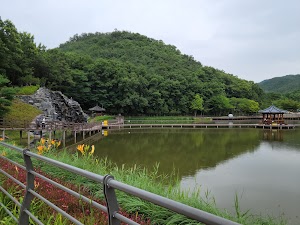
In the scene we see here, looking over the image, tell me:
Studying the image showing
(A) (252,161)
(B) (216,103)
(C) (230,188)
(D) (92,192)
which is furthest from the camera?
(B) (216,103)

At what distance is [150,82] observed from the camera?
54062 millimetres

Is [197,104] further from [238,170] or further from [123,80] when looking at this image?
[238,170]

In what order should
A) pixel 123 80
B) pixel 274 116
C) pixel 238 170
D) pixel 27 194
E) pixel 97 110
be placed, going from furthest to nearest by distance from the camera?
1. pixel 123 80
2. pixel 97 110
3. pixel 274 116
4. pixel 238 170
5. pixel 27 194

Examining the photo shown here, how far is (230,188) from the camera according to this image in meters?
11.2

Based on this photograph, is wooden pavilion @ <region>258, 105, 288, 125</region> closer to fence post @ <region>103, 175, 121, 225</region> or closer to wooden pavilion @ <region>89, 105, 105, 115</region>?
wooden pavilion @ <region>89, 105, 105, 115</region>

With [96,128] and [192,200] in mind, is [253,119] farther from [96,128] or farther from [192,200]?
[192,200]

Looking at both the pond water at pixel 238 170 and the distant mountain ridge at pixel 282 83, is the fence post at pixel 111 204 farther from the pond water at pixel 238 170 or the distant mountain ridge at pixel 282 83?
the distant mountain ridge at pixel 282 83

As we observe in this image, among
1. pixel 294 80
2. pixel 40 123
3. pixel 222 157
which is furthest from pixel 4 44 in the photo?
pixel 294 80

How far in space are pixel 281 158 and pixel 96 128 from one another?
752 inches

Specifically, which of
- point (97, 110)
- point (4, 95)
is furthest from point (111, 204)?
point (97, 110)

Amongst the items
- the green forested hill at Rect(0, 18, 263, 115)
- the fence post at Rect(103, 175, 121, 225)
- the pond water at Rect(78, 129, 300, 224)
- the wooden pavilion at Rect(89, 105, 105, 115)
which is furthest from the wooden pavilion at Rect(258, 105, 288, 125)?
the fence post at Rect(103, 175, 121, 225)

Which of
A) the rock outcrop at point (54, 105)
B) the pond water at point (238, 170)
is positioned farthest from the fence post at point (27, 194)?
the rock outcrop at point (54, 105)

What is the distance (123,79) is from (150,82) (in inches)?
304

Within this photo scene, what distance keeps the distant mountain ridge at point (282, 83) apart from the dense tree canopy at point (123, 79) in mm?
33724
